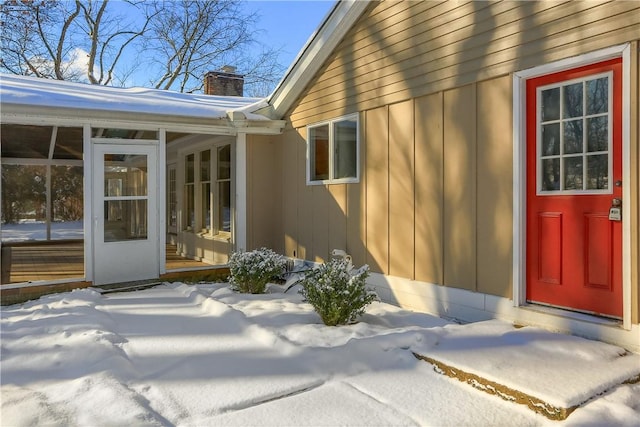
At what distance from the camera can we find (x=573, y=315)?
3693 mm

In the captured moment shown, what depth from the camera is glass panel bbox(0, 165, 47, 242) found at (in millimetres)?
13945

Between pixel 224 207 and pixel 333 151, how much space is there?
2736 mm

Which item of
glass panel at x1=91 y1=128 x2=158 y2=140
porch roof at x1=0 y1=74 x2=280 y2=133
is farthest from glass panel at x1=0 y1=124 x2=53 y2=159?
glass panel at x1=91 y1=128 x2=158 y2=140

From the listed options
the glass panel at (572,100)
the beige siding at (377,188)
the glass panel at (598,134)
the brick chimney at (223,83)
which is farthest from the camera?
the brick chimney at (223,83)

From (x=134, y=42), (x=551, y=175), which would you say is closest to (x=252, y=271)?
(x=551, y=175)

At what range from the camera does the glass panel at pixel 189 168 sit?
9.78 m

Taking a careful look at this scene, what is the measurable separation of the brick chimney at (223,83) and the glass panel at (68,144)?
3282mm

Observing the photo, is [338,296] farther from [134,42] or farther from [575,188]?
[134,42]

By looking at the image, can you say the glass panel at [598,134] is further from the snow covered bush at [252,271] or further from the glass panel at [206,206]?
the glass panel at [206,206]

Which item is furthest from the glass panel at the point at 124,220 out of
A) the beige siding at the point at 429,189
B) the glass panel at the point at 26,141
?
the beige siding at the point at 429,189

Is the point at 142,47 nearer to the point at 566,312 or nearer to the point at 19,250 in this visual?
the point at 19,250

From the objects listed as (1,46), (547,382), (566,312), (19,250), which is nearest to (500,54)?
(566,312)

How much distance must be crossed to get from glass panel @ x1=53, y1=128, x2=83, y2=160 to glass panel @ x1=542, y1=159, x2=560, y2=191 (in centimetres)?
693

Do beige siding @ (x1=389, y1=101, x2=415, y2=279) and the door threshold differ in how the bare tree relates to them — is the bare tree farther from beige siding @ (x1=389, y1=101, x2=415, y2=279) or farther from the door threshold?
the door threshold
